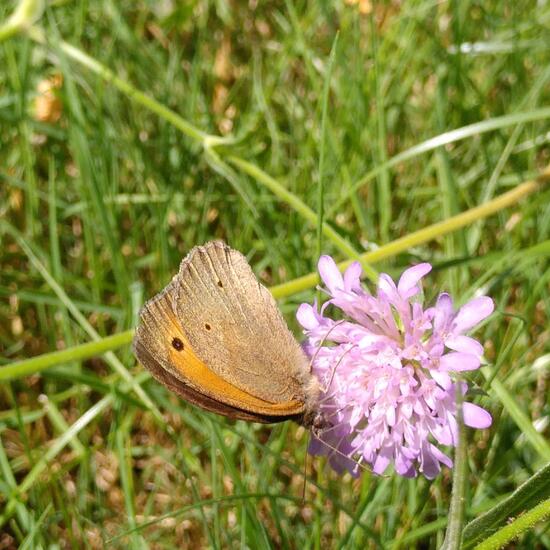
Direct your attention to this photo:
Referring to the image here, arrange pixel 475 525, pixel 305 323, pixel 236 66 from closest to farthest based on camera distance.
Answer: pixel 475 525
pixel 305 323
pixel 236 66

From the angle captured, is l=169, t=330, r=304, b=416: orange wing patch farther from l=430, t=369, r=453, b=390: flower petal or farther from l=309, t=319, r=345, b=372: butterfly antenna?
l=430, t=369, r=453, b=390: flower petal

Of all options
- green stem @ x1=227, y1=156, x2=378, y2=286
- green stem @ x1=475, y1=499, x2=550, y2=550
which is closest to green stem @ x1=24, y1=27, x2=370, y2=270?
green stem @ x1=227, y1=156, x2=378, y2=286

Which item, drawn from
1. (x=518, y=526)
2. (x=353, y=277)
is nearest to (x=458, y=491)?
(x=518, y=526)

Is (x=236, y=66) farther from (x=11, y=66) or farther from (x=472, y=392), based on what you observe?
(x=472, y=392)

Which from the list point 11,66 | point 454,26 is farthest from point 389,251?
point 11,66

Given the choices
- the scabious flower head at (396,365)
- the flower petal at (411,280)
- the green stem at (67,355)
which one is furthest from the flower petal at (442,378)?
the green stem at (67,355)

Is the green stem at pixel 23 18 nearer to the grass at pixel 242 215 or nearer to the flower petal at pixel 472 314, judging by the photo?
the grass at pixel 242 215
